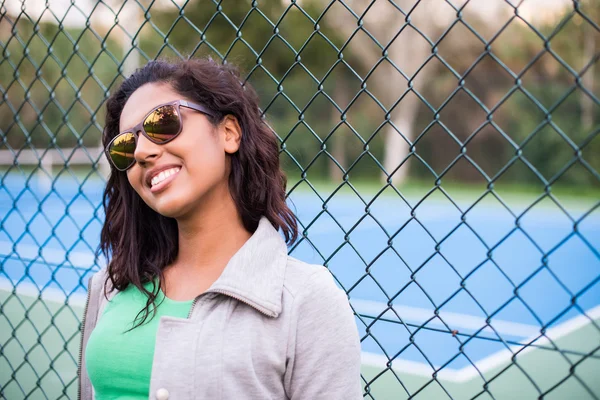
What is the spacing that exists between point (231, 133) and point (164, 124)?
0.66ft

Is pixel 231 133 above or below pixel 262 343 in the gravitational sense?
above

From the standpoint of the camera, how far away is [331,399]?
4.52ft

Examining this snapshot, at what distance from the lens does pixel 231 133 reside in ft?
5.45

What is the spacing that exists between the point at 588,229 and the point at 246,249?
37.5ft

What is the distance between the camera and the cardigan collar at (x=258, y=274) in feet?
4.69

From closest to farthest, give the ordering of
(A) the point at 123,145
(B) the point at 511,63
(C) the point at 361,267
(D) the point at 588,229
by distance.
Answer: (A) the point at 123,145 < (C) the point at 361,267 < (D) the point at 588,229 < (B) the point at 511,63

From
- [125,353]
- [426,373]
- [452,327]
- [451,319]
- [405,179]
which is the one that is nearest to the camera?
[125,353]

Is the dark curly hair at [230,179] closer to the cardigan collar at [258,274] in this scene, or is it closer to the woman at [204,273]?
the woman at [204,273]

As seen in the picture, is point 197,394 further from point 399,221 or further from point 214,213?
point 399,221

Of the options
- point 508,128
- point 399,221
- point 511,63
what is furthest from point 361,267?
point 511,63

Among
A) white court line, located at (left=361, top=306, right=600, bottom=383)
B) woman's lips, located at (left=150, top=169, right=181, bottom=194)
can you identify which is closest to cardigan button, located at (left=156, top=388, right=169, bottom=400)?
woman's lips, located at (left=150, top=169, right=181, bottom=194)

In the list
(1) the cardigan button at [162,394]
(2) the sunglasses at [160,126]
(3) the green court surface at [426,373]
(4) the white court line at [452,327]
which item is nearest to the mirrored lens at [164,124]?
(2) the sunglasses at [160,126]

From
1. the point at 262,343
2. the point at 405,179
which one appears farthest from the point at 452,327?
the point at 405,179

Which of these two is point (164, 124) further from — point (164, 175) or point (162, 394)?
point (162, 394)
